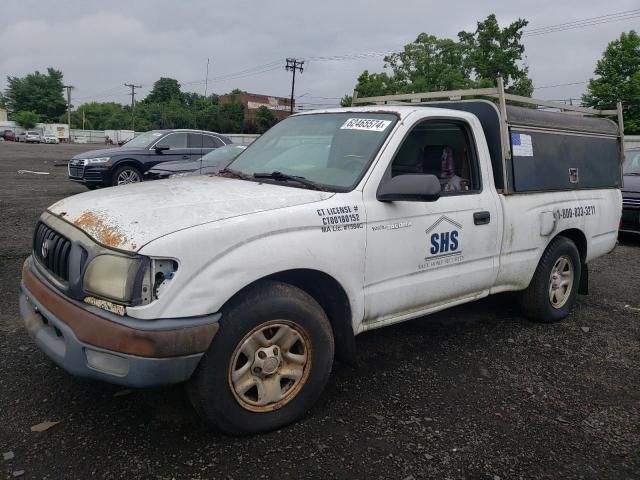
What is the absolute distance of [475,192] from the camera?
154 inches

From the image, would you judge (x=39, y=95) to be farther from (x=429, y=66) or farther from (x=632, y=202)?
(x=632, y=202)

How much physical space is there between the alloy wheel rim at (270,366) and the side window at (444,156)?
1559mm

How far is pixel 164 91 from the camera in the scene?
102 metres

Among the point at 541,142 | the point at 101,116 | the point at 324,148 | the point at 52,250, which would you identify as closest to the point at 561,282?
the point at 541,142

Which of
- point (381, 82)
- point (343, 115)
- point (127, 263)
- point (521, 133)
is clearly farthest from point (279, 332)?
point (381, 82)

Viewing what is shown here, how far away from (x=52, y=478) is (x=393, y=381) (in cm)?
204

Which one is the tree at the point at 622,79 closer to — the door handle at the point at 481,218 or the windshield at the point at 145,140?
the windshield at the point at 145,140

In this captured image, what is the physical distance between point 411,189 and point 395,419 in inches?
51.9

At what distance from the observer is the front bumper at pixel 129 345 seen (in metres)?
2.39

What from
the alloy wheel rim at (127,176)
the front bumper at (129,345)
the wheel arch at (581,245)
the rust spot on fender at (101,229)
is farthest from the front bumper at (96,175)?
the front bumper at (129,345)

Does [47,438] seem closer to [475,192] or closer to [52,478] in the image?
[52,478]

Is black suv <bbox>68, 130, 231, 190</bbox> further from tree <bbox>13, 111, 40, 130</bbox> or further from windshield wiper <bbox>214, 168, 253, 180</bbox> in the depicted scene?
tree <bbox>13, 111, 40, 130</bbox>

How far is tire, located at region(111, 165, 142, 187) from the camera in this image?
1214 centimetres

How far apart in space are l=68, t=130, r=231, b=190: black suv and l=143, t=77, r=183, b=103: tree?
9337 cm
